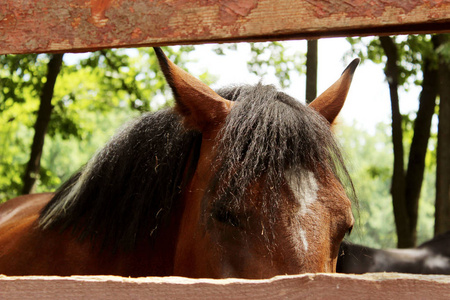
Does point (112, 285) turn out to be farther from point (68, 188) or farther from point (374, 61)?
point (374, 61)

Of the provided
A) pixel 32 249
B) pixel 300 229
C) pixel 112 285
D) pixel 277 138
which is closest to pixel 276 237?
pixel 300 229

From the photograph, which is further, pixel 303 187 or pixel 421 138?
pixel 421 138

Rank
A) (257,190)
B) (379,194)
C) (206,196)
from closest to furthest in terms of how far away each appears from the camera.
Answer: (257,190)
(206,196)
(379,194)

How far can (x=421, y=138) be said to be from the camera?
8391 millimetres

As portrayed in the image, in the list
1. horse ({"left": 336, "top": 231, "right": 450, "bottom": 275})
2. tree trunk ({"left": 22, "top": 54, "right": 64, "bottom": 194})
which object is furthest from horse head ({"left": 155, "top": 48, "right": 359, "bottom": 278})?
tree trunk ({"left": 22, "top": 54, "right": 64, "bottom": 194})

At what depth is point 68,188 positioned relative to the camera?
2973 millimetres

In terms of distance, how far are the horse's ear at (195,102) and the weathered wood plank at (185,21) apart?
2.32 ft

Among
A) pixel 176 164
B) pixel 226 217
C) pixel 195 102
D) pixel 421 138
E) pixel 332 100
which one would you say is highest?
pixel 421 138

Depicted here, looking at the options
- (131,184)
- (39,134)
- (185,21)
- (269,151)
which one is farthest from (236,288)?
(39,134)

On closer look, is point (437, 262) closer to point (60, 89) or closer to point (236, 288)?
point (236, 288)

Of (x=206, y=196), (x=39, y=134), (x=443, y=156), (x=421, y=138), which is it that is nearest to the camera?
(x=206, y=196)

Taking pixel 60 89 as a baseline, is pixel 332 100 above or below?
below

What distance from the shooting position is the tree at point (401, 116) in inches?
306

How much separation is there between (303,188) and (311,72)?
304 centimetres
